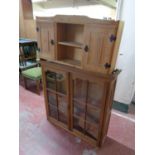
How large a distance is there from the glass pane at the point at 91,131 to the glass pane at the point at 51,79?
2.35 ft

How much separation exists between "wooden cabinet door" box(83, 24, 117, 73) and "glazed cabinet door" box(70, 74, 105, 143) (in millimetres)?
189

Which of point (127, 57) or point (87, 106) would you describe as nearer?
point (87, 106)

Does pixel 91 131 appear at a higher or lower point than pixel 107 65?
lower

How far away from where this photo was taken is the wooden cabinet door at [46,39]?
5.13 ft

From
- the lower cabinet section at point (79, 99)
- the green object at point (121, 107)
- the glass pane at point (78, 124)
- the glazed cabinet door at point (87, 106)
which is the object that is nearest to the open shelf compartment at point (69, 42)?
the lower cabinet section at point (79, 99)

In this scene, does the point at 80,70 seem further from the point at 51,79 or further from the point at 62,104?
the point at 62,104

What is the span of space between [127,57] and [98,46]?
1037mm

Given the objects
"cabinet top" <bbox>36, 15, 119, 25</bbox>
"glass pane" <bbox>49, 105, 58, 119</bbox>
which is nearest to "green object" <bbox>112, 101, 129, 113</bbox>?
"glass pane" <bbox>49, 105, 58, 119</bbox>

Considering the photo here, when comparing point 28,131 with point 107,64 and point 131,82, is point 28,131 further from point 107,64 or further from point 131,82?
point 131,82

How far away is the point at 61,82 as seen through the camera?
1768 mm

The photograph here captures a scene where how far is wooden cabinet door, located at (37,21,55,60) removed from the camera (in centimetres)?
156

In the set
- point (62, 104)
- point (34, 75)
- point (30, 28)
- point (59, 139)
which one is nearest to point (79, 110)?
point (62, 104)
